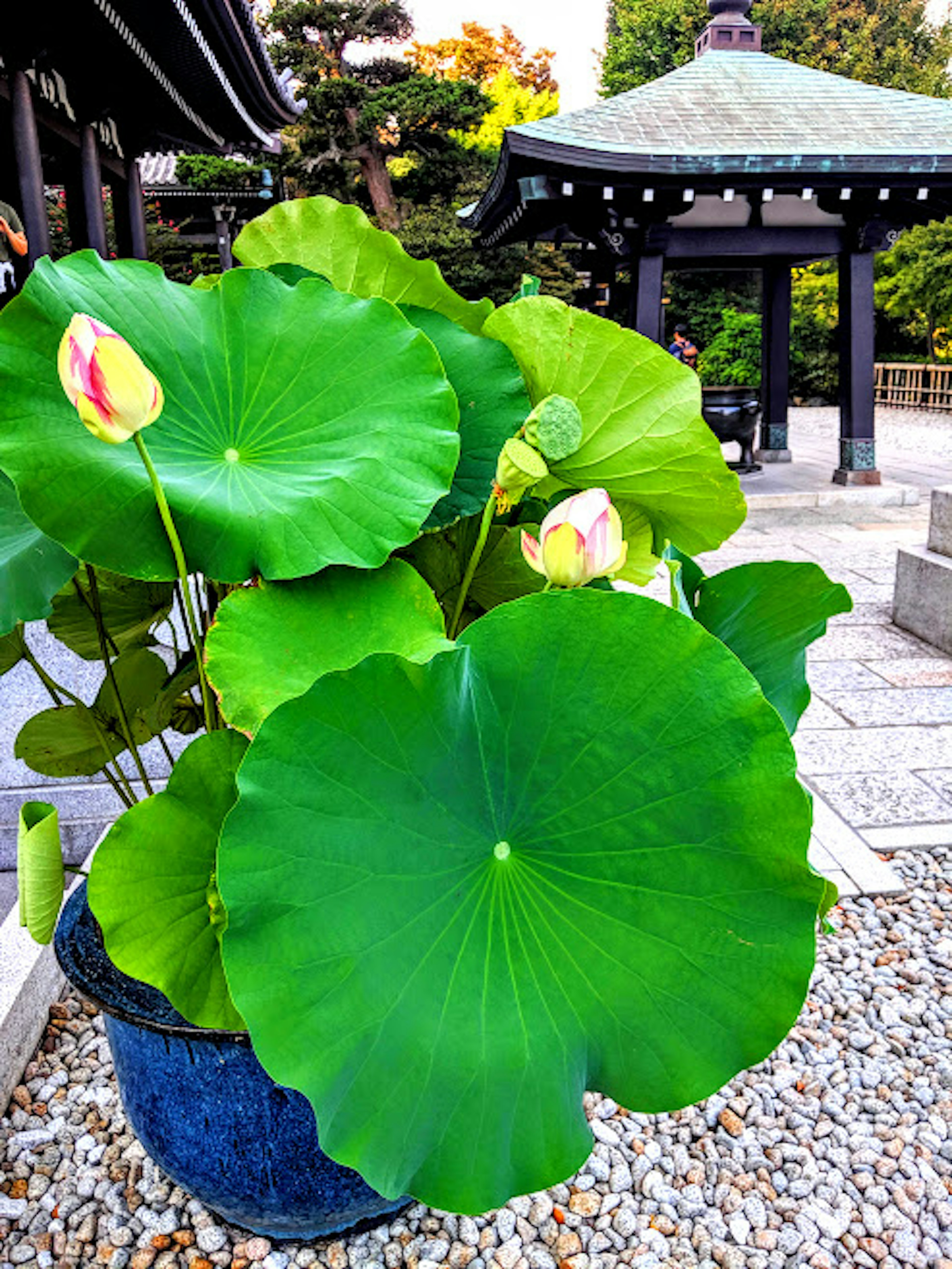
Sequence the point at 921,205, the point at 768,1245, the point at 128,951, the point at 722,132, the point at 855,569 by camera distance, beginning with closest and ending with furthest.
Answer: the point at 128,951, the point at 768,1245, the point at 855,569, the point at 722,132, the point at 921,205

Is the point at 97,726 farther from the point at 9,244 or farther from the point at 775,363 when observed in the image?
the point at 775,363

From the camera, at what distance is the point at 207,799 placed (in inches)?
30.8

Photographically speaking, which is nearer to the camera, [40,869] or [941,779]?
[40,869]

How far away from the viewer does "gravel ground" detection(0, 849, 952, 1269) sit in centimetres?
123

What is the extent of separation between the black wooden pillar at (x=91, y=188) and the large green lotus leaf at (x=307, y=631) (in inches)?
200

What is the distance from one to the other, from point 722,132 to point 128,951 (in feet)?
23.1

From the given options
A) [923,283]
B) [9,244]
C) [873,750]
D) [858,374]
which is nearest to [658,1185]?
[873,750]

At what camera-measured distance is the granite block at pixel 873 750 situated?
2762 millimetres

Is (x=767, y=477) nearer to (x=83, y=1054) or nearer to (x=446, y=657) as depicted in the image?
(x=83, y=1054)

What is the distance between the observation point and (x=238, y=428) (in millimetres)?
774

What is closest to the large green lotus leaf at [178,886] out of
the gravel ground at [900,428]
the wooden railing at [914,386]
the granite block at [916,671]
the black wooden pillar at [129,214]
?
the granite block at [916,671]

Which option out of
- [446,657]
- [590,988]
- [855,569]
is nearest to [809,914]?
[590,988]

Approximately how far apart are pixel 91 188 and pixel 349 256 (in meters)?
5.10

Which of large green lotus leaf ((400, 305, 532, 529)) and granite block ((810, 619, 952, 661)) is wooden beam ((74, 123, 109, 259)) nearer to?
granite block ((810, 619, 952, 661))
